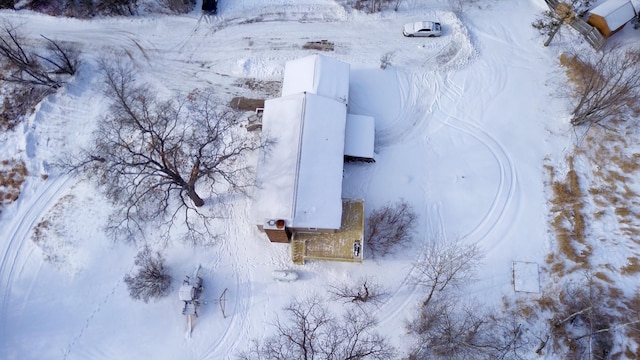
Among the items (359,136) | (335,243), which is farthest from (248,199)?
(359,136)

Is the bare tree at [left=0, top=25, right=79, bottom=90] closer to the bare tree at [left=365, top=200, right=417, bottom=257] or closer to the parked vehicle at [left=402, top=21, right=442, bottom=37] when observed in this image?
the bare tree at [left=365, top=200, right=417, bottom=257]

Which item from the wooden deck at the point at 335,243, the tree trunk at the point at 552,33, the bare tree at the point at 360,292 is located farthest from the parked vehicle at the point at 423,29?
the bare tree at the point at 360,292

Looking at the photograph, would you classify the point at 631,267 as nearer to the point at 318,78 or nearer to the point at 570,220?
the point at 570,220

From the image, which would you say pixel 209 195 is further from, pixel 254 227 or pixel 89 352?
pixel 89 352

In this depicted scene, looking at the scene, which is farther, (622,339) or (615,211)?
(615,211)

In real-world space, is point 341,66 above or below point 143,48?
below

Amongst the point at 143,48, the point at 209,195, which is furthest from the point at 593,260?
the point at 143,48

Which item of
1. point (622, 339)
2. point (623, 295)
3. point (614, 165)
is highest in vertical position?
point (614, 165)
